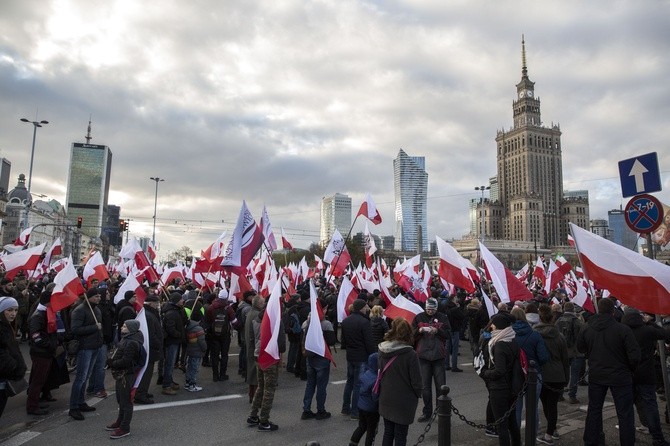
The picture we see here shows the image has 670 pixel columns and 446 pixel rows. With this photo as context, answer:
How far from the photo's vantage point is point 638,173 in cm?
645

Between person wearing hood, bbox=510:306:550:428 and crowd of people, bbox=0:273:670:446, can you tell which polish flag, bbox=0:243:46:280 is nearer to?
crowd of people, bbox=0:273:670:446

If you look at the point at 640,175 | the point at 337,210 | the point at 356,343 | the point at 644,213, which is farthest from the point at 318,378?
the point at 337,210

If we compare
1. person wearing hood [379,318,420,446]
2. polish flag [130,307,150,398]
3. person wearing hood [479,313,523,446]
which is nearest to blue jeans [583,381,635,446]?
person wearing hood [479,313,523,446]

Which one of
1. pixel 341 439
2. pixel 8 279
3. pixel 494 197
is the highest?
pixel 494 197

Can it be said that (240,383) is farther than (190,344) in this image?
Yes

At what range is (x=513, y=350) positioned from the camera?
568 centimetres

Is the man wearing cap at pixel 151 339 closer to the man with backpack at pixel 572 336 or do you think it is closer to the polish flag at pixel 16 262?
the man with backpack at pixel 572 336

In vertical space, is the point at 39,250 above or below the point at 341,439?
above

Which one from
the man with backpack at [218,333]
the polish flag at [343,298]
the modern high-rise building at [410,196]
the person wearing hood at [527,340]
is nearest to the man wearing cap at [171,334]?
the man with backpack at [218,333]

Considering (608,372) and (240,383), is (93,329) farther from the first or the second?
(608,372)

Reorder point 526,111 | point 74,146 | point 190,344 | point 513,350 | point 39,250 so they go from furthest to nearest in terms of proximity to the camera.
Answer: point 74,146 → point 526,111 → point 39,250 → point 190,344 → point 513,350

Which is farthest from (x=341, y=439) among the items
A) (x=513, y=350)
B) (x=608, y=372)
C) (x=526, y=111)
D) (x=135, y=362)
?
(x=526, y=111)

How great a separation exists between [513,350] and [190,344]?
5968 millimetres

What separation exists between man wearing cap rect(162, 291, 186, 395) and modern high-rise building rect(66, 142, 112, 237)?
17043 centimetres
